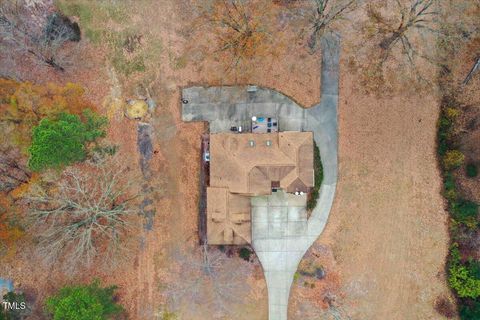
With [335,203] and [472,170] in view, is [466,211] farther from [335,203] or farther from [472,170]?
[335,203]

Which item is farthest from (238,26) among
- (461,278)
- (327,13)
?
(461,278)

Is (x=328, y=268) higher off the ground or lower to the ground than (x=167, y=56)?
lower

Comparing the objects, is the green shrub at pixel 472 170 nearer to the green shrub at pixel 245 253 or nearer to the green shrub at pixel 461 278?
the green shrub at pixel 461 278

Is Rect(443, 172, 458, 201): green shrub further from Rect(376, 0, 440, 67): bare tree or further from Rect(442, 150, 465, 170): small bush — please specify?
Rect(376, 0, 440, 67): bare tree

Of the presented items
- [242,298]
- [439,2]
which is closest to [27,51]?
[242,298]

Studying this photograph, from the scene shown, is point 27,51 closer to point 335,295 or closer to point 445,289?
point 335,295

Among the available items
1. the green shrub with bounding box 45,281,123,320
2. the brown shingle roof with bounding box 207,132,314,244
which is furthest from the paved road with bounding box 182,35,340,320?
the green shrub with bounding box 45,281,123,320
